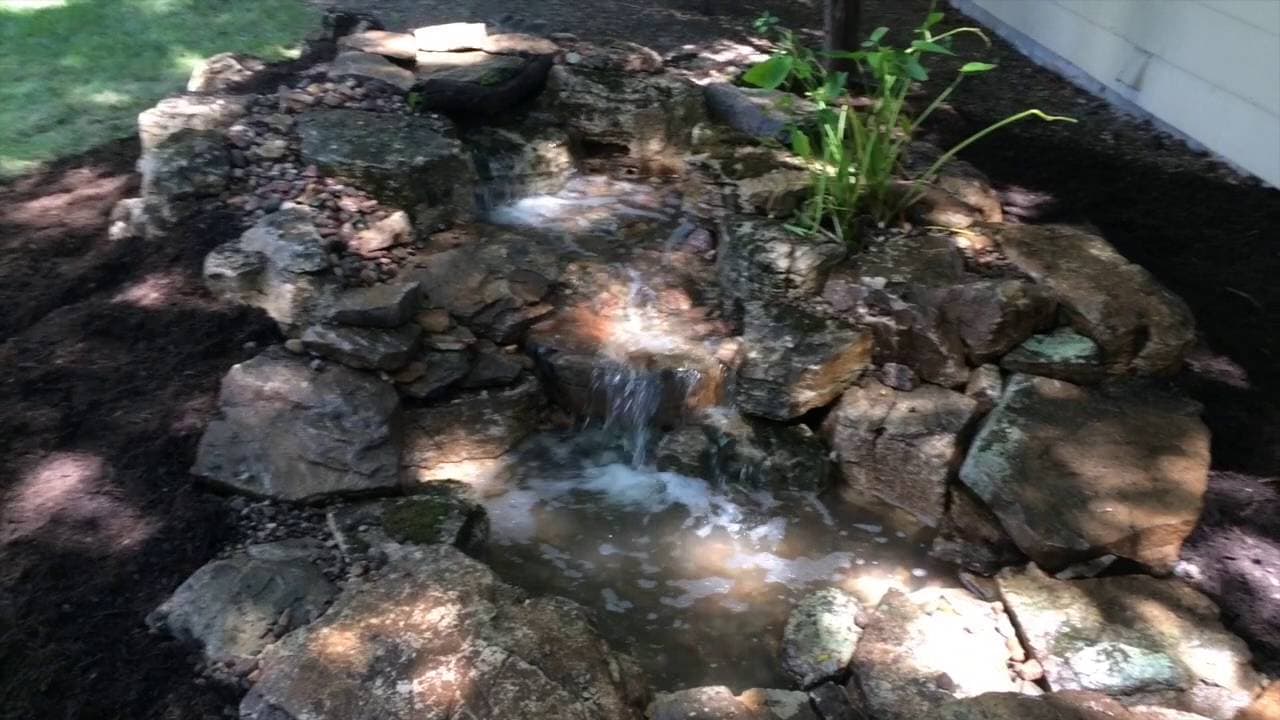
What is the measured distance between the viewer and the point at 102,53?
17.8 feet

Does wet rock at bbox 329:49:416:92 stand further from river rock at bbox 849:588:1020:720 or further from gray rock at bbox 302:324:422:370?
river rock at bbox 849:588:1020:720

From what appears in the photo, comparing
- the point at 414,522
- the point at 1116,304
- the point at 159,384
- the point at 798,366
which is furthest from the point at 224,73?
the point at 1116,304

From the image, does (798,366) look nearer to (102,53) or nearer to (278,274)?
(278,274)

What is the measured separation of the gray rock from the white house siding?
381 centimetres

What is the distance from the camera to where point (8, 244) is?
380 cm

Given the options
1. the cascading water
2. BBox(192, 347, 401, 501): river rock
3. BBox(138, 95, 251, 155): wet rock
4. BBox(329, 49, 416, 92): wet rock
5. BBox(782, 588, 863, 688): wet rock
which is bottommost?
the cascading water

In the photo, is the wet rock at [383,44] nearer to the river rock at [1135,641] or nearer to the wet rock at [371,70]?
the wet rock at [371,70]

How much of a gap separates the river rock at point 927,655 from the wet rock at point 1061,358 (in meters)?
0.85

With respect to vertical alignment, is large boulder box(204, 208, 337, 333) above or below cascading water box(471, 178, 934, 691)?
above

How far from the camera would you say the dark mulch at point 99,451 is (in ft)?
7.35

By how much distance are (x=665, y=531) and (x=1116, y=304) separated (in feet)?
5.48

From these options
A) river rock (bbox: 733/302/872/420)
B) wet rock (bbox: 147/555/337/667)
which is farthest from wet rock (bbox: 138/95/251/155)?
river rock (bbox: 733/302/872/420)

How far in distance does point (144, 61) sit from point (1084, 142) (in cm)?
507

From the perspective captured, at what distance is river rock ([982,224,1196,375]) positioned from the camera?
307cm
